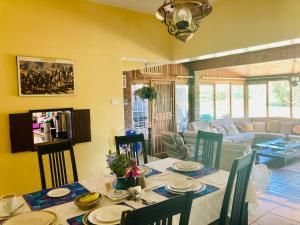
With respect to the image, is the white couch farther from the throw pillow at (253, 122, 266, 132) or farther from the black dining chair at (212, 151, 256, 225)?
the throw pillow at (253, 122, 266, 132)

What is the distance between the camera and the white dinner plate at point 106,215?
136cm

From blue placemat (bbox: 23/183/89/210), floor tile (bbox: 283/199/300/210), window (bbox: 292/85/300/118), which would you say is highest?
window (bbox: 292/85/300/118)

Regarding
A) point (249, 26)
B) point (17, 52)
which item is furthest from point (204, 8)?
point (17, 52)

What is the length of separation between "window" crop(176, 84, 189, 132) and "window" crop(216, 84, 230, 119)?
5.00 feet

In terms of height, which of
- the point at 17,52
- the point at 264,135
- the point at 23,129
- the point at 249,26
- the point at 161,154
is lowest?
the point at 161,154

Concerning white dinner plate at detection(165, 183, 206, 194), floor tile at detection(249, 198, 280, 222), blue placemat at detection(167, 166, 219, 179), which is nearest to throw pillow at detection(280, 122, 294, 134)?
floor tile at detection(249, 198, 280, 222)

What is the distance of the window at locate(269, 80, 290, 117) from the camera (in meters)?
8.62

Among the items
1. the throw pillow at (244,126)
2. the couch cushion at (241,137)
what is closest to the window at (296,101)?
the throw pillow at (244,126)

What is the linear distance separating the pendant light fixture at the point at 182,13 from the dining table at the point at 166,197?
119 cm

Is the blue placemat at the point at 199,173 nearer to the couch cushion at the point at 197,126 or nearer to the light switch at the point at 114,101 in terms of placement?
the light switch at the point at 114,101

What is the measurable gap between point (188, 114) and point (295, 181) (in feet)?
13.6

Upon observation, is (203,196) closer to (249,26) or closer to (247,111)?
(249,26)

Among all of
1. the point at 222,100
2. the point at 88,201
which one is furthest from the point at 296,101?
the point at 88,201

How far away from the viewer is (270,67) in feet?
26.7
